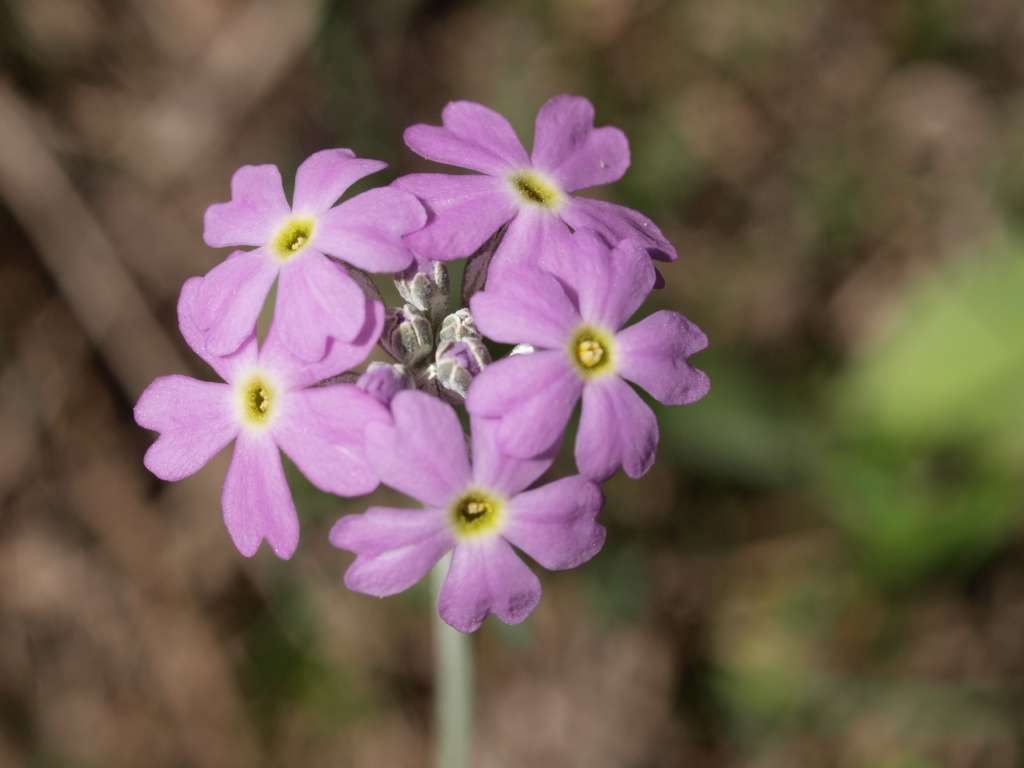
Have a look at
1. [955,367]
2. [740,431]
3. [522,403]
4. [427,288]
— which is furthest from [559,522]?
[955,367]

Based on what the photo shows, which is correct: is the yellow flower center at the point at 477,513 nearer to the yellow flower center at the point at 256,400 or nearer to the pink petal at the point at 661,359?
the pink petal at the point at 661,359

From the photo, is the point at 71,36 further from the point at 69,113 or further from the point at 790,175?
the point at 790,175

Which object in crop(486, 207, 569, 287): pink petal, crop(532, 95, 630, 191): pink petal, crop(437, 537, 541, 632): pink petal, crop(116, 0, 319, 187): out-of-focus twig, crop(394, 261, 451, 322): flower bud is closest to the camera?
crop(437, 537, 541, 632): pink petal

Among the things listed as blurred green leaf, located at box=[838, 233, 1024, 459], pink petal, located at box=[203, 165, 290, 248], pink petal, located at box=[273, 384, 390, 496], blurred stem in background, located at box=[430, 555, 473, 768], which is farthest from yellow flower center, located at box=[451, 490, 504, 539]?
blurred green leaf, located at box=[838, 233, 1024, 459]

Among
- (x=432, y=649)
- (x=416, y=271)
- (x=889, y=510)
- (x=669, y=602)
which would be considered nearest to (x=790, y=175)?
(x=889, y=510)

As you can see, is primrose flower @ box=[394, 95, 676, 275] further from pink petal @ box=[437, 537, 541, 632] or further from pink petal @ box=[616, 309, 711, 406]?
pink petal @ box=[437, 537, 541, 632]
